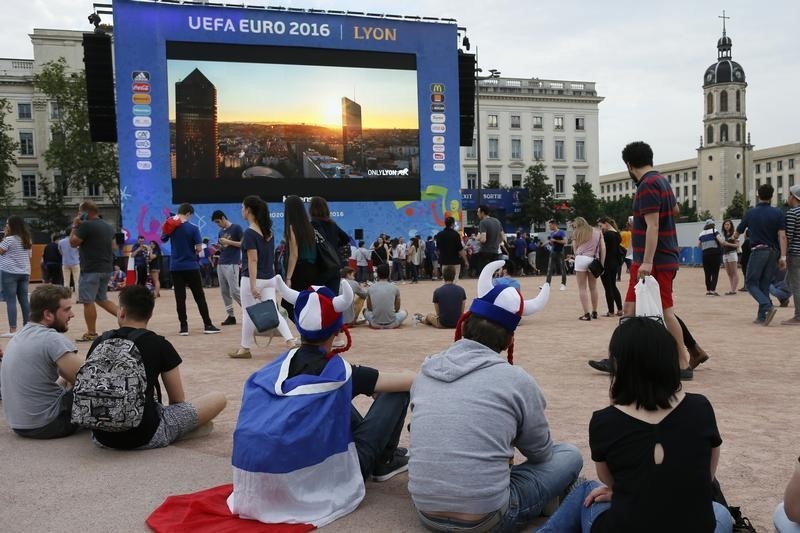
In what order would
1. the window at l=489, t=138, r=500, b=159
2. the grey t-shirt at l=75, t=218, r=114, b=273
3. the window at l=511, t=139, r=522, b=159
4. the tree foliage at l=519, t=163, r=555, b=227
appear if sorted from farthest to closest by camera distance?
the window at l=511, t=139, r=522, b=159, the window at l=489, t=138, r=500, b=159, the tree foliage at l=519, t=163, r=555, b=227, the grey t-shirt at l=75, t=218, r=114, b=273

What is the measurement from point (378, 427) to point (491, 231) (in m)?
8.25

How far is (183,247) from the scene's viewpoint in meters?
9.34

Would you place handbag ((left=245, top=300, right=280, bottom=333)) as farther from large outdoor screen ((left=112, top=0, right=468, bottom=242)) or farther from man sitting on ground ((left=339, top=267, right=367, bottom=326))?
large outdoor screen ((left=112, top=0, right=468, bottom=242))

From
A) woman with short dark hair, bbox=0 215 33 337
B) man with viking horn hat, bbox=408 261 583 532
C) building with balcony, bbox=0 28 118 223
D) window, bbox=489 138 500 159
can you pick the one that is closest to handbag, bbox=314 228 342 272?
man with viking horn hat, bbox=408 261 583 532

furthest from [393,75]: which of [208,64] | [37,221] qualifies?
[37,221]

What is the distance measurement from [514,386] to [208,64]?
24561 millimetres

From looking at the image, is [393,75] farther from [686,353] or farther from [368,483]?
[368,483]

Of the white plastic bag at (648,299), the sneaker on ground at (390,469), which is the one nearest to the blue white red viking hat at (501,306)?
the sneaker on ground at (390,469)

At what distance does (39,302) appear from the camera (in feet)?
14.8

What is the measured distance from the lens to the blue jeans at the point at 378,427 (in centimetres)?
346

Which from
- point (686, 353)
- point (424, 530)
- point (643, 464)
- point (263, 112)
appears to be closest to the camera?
point (643, 464)

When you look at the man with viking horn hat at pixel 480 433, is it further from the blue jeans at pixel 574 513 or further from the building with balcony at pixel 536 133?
the building with balcony at pixel 536 133

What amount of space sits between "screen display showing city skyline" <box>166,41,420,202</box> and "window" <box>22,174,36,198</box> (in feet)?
127

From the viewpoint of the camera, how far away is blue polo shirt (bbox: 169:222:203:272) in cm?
931
